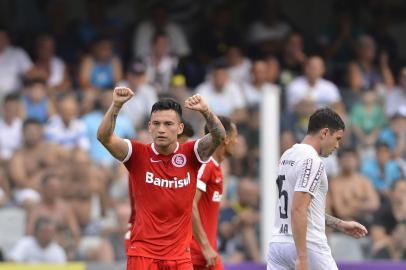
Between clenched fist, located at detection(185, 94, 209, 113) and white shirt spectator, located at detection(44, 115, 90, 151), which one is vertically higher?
white shirt spectator, located at detection(44, 115, 90, 151)

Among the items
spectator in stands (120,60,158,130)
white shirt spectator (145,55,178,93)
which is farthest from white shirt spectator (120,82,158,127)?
white shirt spectator (145,55,178,93)

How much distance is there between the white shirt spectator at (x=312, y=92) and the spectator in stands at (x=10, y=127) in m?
3.42

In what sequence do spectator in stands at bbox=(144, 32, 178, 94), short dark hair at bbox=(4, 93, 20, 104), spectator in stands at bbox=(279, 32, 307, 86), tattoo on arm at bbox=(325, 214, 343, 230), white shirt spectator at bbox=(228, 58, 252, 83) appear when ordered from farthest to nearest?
spectator in stands at bbox=(279, 32, 307, 86)
white shirt spectator at bbox=(228, 58, 252, 83)
spectator in stands at bbox=(144, 32, 178, 94)
short dark hair at bbox=(4, 93, 20, 104)
tattoo on arm at bbox=(325, 214, 343, 230)

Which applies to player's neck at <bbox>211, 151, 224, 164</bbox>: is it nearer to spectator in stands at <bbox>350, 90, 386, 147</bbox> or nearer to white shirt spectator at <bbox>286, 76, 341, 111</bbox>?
white shirt spectator at <bbox>286, 76, 341, 111</bbox>

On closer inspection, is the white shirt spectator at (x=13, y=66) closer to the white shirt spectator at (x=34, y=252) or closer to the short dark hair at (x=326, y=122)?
the white shirt spectator at (x=34, y=252)

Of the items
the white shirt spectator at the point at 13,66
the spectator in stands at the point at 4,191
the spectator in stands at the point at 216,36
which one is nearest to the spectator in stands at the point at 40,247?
the spectator in stands at the point at 4,191

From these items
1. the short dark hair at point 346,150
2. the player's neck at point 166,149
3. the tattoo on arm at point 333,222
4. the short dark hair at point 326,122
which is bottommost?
the tattoo on arm at point 333,222

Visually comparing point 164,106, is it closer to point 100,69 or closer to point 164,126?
point 164,126

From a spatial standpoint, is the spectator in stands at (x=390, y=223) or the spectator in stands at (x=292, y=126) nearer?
the spectator in stands at (x=292, y=126)

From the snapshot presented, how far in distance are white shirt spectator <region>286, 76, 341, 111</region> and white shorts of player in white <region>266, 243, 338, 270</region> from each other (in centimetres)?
570

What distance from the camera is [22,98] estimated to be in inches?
572

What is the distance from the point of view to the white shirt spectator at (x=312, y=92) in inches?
571

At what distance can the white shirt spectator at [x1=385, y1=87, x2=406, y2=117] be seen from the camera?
14.6 m

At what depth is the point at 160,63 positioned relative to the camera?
634 inches
